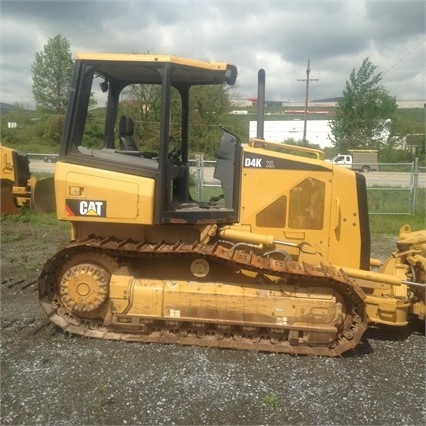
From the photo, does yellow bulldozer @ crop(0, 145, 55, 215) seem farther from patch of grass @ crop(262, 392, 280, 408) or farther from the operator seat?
patch of grass @ crop(262, 392, 280, 408)

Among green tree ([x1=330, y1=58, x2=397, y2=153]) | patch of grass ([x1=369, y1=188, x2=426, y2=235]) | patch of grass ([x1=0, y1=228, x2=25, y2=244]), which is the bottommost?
patch of grass ([x1=0, y1=228, x2=25, y2=244])

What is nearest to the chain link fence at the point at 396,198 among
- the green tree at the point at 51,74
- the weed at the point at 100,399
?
the weed at the point at 100,399

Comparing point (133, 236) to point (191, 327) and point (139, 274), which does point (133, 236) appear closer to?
point (139, 274)

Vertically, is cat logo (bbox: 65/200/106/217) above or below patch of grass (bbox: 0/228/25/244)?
above

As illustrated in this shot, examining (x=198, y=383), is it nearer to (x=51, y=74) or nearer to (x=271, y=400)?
(x=271, y=400)

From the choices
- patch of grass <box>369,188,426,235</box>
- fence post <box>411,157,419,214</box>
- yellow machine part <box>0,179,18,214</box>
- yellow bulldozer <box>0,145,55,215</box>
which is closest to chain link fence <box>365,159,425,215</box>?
fence post <box>411,157,419,214</box>

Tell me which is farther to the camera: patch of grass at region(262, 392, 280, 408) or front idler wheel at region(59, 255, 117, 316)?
front idler wheel at region(59, 255, 117, 316)

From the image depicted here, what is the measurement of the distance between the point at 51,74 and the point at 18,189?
114ft

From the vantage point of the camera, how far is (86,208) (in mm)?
4430

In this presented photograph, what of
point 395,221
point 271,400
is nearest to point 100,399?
point 271,400

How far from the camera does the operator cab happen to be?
4.38m

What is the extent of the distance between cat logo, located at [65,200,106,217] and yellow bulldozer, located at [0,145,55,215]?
8.42m

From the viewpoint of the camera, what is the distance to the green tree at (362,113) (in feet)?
134

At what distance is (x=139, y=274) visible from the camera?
4.64m
